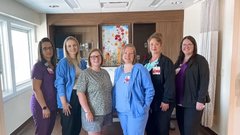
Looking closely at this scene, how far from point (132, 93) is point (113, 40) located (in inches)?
123

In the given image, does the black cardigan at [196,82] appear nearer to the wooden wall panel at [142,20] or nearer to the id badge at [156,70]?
the id badge at [156,70]

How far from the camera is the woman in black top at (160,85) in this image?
6.14ft

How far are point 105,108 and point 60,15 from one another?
3.27 m

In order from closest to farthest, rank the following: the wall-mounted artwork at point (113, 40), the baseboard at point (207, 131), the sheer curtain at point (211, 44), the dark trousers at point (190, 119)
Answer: the dark trousers at point (190, 119)
the sheer curtain at point (211, 44)
the baseboard at point (207, 131)
the wall-mounted artwork at point (113, 40)

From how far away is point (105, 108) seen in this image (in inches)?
72.4

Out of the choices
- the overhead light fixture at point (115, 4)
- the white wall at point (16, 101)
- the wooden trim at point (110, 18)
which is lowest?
the white wall at point (16, 101)

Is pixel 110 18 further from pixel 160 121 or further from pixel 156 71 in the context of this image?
pixel 160 121

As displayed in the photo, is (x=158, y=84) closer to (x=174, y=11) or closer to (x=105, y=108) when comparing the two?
(x=105, y=108)

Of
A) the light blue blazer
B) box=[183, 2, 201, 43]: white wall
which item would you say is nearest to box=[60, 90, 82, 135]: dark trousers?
the light blue blazer

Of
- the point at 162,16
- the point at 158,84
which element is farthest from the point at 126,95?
the point at 162,16

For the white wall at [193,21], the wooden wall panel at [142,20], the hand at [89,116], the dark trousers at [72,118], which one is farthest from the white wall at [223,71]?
the dark trousers at [72,118]

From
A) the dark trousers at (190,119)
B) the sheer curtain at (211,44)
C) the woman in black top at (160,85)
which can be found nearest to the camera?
the woman in black top at (160,85)

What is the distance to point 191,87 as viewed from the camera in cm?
196

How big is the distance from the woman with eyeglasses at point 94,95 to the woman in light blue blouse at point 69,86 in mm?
164
